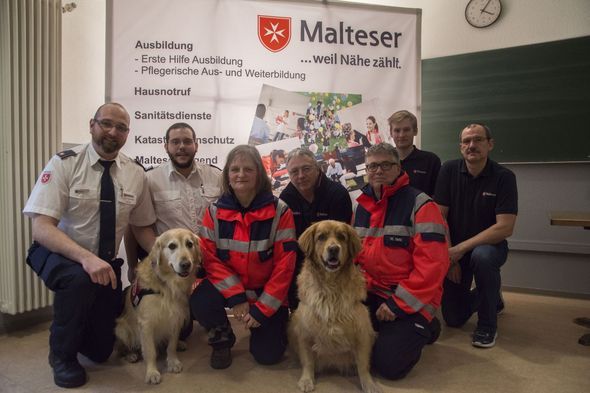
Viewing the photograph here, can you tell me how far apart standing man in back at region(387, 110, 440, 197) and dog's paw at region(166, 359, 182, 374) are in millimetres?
2250

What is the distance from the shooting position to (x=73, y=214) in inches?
96.2

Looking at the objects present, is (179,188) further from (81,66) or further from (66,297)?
(81,66)

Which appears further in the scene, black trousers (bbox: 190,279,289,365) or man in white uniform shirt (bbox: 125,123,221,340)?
man in white uniform shirt (bbox: 125,123,221,340)

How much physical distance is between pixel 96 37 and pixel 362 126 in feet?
9.71

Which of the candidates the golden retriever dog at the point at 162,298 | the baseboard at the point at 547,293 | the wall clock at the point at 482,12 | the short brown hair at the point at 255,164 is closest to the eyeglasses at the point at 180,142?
the short brown hair at the point at 255,164

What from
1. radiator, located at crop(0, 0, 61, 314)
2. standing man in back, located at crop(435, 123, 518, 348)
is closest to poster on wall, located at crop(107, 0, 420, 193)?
radiator, located at crop(0, 0, 61, 314)

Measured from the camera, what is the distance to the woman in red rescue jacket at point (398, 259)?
2240 mm

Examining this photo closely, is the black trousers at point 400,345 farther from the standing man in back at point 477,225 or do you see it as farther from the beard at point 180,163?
the beard at point 180,163

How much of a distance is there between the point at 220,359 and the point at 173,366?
0.28m

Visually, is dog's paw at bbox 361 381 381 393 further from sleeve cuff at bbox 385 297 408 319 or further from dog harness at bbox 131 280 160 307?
dog harness at bbox 131 280 160 307

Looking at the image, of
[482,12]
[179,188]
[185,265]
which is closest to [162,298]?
[185,265]

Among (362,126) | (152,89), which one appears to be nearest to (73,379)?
(152,89)

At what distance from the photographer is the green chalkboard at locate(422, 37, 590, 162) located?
3893 millimetres

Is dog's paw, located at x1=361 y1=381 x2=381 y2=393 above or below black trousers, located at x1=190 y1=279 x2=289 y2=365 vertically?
below
